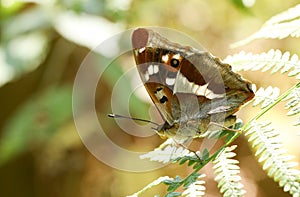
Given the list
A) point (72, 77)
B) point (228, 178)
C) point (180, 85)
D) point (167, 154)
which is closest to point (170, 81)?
point (180, 85)

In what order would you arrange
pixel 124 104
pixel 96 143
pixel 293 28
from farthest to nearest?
1. pixel 96 143
2. pixel 124 104
3. pixel 293 28

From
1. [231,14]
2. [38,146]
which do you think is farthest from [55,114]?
[231,14]

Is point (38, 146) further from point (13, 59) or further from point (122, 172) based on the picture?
point (13, 59)

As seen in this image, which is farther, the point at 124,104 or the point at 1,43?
the point at 1,43

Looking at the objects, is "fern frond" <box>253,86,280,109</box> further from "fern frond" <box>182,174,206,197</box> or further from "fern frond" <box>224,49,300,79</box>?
"fern frond" <box>182,174,206,197</box>

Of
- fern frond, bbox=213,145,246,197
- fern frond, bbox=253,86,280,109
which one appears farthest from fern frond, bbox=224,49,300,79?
fern frond, bbox=213,145,246,197

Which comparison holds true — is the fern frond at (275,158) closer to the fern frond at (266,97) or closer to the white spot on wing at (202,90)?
the fern frond at (266,97)

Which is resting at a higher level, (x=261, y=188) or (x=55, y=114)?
(x=55, y=114)
